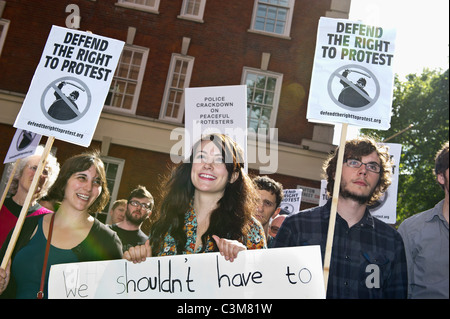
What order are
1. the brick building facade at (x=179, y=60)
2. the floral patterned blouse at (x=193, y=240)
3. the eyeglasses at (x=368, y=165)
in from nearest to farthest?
1. the floral patterned blouse at (x=193, y=240)
2. the eyeglasses at (x=368, y=165)
3. the brick building facade at (x=179, y=60)

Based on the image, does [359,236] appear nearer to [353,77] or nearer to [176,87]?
[353,77]

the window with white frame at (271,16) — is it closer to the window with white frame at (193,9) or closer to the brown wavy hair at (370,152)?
the window with white frame at (193,9)

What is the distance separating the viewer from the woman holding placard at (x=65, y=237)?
2754 millimetres

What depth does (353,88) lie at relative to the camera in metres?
2.75

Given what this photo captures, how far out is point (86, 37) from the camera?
10.8 ft

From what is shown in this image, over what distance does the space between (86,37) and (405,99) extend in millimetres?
22178

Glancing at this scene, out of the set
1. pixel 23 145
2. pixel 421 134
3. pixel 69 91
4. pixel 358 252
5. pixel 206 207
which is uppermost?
pixel 421 134

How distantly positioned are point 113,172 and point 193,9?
4942mm

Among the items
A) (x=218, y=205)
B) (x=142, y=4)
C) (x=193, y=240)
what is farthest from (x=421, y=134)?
(x=193, y=240)

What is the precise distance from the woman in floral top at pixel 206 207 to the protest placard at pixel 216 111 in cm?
94

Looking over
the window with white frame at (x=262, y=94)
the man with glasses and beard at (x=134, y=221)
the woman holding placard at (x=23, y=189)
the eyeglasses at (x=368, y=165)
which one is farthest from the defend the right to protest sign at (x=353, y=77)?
the window with white frame at (x=262, y=94)

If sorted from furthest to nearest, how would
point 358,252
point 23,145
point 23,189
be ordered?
point 23,145
point 23,189
point 358,252

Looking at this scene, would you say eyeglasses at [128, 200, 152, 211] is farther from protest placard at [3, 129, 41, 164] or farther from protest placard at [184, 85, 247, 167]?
protest placard at [184, 85, 247, 167]
